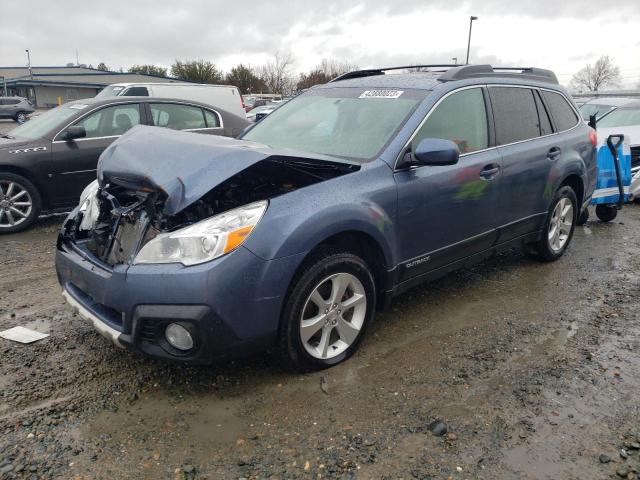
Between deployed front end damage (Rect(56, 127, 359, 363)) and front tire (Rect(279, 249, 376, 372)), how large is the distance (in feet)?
0.45

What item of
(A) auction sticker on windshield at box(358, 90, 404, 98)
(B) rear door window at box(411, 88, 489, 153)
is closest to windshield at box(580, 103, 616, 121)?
(B) rear door window at box(411, 88, 489, 153)

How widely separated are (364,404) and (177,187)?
1.53 meters

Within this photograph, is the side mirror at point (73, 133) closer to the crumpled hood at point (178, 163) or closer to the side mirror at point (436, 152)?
the crumpled hood at point (178, 163)

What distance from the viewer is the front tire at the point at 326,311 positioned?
2.85 m

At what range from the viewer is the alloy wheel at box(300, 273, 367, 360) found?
2.98 meters

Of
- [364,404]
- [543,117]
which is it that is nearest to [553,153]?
[543,117]

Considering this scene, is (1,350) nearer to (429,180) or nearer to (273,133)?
(273,133)

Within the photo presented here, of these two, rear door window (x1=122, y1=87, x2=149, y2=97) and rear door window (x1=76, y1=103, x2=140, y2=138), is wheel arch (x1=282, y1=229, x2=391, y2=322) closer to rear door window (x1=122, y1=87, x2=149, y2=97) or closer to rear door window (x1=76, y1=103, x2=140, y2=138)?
rear door window (x1=76, y1=103, x2=140, y2=138)

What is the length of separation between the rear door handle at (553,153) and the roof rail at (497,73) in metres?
0.68

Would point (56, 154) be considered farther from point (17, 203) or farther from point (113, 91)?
point (113, 91)

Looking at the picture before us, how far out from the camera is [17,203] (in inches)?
245

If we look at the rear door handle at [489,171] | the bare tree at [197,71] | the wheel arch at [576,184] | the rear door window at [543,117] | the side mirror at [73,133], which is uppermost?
the bare tree at [197,71]


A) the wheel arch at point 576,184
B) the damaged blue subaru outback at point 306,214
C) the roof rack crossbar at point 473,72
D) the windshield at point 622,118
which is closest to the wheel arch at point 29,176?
the damaged blue subaru outback at point 306,214

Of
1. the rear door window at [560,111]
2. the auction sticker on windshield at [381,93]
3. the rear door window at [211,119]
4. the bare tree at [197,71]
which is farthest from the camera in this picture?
the bare tree at [197,71]
